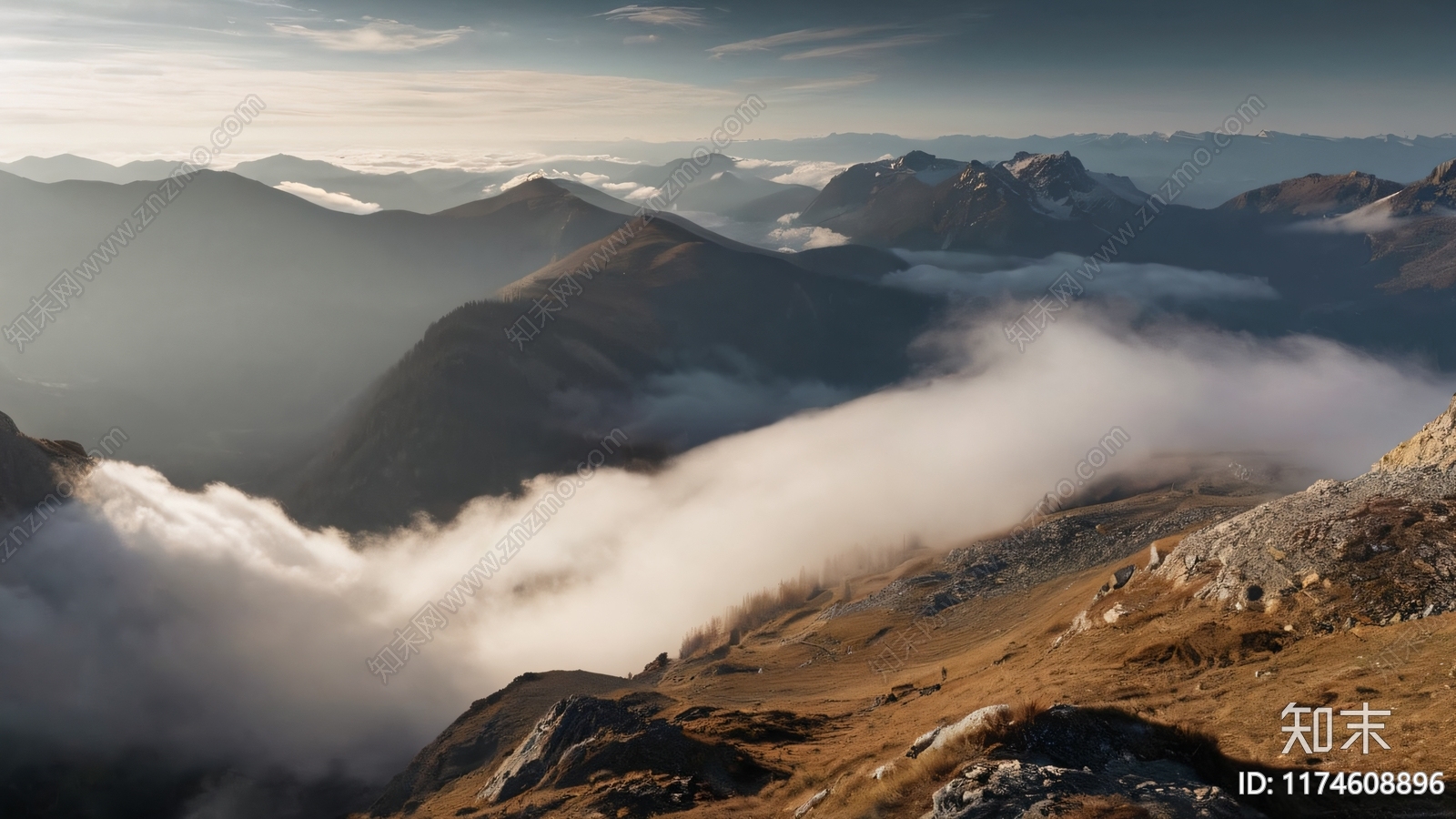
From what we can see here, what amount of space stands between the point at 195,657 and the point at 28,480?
92.1 ft

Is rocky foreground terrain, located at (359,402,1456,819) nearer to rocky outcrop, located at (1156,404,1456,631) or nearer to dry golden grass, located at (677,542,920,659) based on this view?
rocky outcrop, located at (1156,404,1456,631)

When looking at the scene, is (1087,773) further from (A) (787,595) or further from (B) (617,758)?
(A) (787,595)

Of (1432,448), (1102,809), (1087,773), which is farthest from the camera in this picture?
(1432,448)

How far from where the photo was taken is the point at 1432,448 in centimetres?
4272

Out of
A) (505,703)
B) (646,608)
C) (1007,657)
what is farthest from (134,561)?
(1007,657)

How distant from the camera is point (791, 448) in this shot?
191 metres

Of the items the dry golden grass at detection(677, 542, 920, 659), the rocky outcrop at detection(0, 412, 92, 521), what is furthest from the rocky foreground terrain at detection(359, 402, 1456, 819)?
the rocky outcrop at detection(0, 412, 92, 521)

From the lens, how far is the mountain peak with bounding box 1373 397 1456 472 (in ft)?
134

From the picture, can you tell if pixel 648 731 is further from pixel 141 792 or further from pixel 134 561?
pixel 134 561

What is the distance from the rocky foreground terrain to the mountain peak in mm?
152

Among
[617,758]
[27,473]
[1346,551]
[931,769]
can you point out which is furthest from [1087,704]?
[27,473]

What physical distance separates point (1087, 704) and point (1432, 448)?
36.2 metres

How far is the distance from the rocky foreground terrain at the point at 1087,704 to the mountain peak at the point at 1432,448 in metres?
0.15

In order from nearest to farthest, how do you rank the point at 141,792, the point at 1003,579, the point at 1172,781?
the point at 1172,781, the point at 141,792, the point at 1003,579
